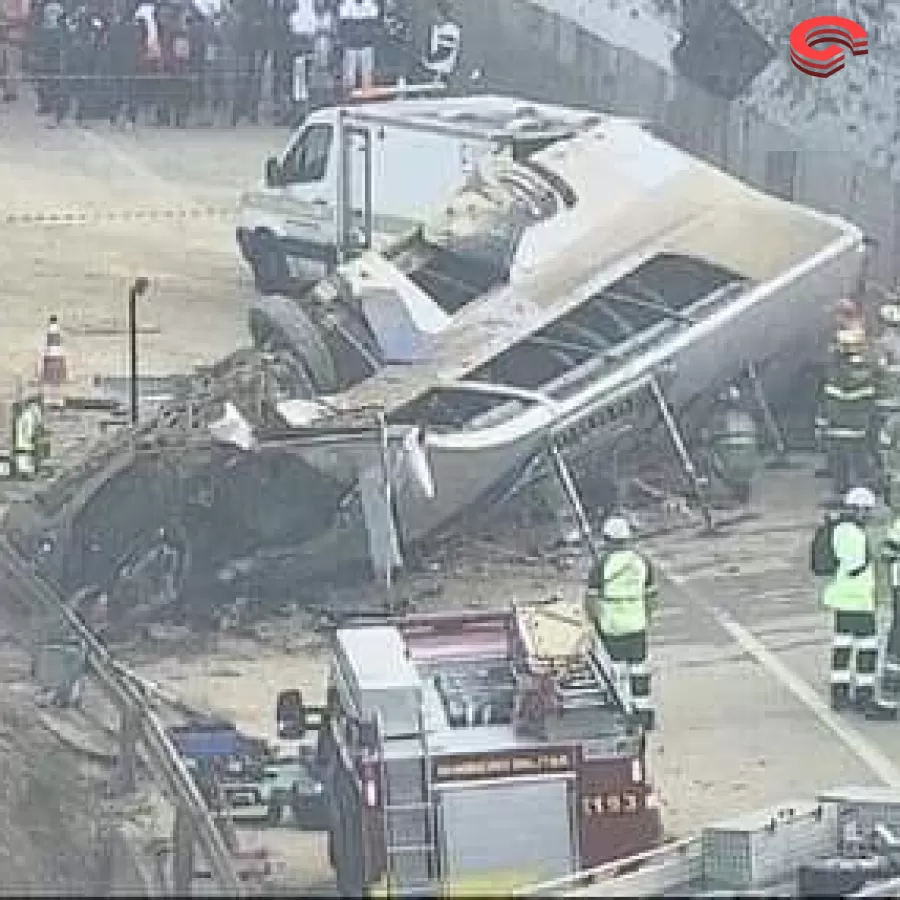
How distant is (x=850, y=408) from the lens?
67.2ft

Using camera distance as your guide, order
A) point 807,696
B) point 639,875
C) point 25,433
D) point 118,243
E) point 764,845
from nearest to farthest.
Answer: point 639,875, point 764,845, point 807,696, point 25,433, point 118,243

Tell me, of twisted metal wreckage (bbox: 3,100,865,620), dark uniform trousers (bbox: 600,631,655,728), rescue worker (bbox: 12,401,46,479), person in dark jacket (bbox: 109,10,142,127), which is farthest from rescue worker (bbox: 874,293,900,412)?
person in dark jacket (bbox: 109,10,142,127)

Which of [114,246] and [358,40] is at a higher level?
[358,40]

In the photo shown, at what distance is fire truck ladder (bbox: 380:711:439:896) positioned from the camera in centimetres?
1295

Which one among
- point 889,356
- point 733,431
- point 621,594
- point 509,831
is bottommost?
point 733,431

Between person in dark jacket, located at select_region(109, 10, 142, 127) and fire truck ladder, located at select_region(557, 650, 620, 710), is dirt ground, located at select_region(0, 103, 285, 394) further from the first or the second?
fire truck ladder, located at select_region(557, 650, 620, 710)

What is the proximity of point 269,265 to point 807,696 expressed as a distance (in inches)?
414

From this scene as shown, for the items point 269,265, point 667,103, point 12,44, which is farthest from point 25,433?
point 12,44

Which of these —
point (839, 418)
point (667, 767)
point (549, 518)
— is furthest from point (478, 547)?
point (667, 767)

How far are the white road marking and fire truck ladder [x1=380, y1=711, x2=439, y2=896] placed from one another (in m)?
3.44

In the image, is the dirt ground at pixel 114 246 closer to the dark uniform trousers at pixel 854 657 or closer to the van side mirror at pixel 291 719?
the van side mirror at pixel 291 719

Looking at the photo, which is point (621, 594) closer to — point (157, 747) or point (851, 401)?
point (157, 747)

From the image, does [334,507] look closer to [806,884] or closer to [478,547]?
[478,547]

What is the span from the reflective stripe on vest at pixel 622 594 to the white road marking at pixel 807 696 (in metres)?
1.23
